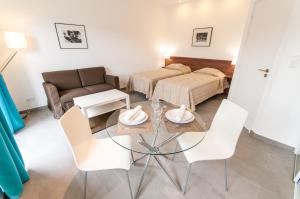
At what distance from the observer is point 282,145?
2041 millimetres

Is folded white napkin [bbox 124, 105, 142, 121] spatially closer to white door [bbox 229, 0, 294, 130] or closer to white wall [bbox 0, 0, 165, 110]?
white door [bbox 229, 0, 294, 130]

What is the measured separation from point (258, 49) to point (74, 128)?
107 inches

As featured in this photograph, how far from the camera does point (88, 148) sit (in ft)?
4.55

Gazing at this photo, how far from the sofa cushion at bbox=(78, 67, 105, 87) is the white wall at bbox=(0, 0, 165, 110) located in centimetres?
23

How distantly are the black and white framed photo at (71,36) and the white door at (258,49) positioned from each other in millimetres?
3418

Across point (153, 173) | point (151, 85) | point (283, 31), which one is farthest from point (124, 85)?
point (283, 31)

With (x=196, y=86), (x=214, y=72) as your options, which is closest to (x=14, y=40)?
(x=196, y=86)

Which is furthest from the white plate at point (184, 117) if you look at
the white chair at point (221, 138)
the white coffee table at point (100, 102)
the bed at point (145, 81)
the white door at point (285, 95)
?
the bed at point (145, 81)

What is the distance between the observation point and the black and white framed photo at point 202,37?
4.32 metres

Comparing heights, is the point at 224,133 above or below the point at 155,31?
below

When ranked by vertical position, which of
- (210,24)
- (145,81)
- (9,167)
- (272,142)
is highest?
(210,24)

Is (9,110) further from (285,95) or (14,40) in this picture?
(285,95)

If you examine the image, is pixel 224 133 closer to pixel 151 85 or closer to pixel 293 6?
pixel 293 6

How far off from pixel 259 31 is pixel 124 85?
3523 millimetres
